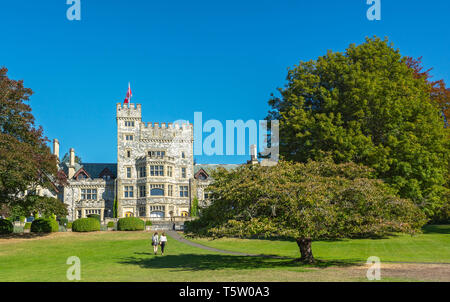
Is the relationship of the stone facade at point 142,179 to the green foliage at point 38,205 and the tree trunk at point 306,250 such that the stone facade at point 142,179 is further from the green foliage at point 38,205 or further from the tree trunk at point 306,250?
the tree trunk at point 306,250

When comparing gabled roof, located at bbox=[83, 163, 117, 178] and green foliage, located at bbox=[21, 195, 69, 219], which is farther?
gabled roof, located at bbox=[83, 163, 117, 178]

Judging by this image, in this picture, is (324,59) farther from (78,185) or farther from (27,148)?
(78,185)

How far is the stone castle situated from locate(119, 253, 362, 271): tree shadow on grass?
31557 millimetres

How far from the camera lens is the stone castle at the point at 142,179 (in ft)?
195

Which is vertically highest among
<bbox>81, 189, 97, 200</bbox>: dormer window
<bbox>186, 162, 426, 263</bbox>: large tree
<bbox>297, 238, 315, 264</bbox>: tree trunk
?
<bbox>186, 162, 426, 263</bbox>: large tree

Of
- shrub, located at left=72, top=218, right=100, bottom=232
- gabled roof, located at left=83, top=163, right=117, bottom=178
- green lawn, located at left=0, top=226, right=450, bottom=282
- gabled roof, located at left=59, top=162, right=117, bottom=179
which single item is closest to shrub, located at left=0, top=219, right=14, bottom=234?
green lawn, located at left=0, top=226, right=450, bottom=282

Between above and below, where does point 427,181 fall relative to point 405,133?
below

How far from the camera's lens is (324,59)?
3747 cm

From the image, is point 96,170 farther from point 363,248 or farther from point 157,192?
point 363,248

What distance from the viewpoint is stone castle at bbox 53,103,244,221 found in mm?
59500

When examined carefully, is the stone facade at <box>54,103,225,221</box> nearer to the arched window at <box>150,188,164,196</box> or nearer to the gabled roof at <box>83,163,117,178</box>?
the arched window at <box>150,188,164,196</box>

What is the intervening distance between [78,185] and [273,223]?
49.5 metres
